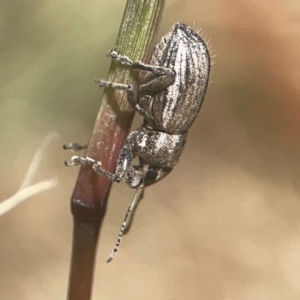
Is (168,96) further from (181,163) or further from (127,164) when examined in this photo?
(181,163)

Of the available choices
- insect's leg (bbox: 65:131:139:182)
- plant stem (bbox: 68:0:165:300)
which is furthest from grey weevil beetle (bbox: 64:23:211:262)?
plant stem (bbox: 68:0:165:300)

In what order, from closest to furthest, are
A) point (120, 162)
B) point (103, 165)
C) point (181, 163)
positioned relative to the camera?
point (103, 165)
point (120, 162)
point (181, 163)

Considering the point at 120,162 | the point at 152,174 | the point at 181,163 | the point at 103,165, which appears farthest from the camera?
the point at 181,163

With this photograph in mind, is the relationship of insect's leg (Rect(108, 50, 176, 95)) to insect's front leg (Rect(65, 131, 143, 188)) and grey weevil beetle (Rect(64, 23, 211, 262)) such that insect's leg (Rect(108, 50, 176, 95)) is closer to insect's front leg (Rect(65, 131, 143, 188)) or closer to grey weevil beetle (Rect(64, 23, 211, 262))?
grey weevil beetle (Rect(64, 23, 211, 262))

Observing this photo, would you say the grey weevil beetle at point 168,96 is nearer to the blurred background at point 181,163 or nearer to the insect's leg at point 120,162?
the insect's leg at point 120,162

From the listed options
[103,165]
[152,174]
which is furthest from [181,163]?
[103,165]

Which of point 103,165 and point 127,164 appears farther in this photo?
point 127,164
